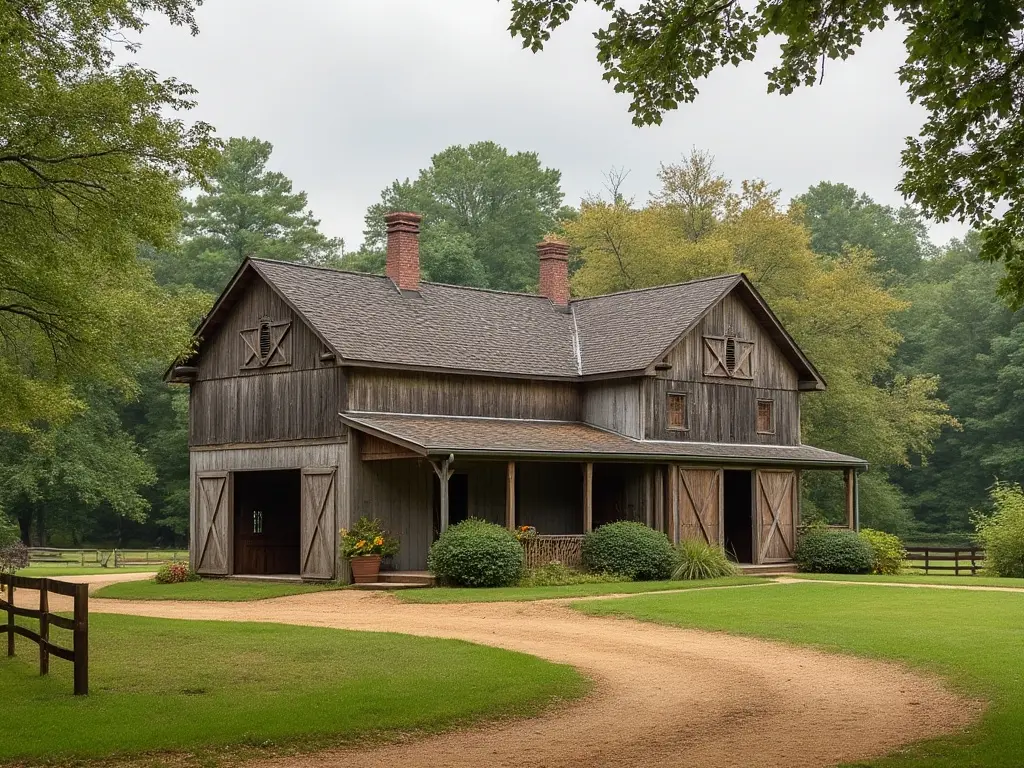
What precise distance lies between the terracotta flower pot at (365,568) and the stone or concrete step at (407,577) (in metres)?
0.19

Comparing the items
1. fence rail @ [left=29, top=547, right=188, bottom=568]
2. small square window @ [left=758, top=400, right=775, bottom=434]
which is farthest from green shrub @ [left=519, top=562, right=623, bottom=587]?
fence rail @ [left=29, top=547, right=188, bottom=568]

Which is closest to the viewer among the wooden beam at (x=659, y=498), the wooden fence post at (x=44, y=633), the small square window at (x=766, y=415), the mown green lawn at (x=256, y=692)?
the mown green lawn at (x=256, y=692)

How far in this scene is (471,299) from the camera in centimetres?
3656

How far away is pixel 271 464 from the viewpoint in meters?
31.7

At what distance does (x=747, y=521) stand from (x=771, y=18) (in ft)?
88.2

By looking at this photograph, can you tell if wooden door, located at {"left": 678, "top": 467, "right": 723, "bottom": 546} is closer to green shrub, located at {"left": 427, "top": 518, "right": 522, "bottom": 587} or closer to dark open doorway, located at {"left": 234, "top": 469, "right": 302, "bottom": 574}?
green shrub, located at {"left": 427, "top": 518, "right": 522, "bottom": 587}

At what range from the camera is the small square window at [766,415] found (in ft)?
121

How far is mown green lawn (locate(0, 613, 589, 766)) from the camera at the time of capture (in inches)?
435

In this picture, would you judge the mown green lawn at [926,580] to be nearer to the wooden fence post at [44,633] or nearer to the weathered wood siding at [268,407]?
the weathered wood siding at [268,407]

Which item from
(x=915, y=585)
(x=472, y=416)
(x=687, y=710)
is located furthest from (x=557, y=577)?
(x=687, y=710)

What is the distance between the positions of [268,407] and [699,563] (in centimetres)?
1069

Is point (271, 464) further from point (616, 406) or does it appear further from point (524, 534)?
point (616, 406)

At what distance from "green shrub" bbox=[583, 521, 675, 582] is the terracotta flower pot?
15.5 feet

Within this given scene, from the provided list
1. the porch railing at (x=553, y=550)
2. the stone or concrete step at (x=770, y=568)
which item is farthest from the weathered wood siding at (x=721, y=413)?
the porch railing at (x=553, y=550)
